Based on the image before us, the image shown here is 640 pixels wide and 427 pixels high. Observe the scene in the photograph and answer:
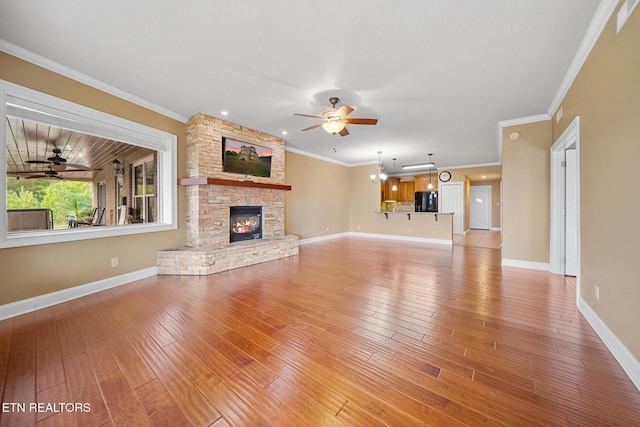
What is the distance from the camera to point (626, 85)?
5.72ft

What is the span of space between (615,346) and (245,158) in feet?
17.8

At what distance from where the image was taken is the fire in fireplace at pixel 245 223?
4879 millimetres

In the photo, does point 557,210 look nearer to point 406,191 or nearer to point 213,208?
point 213,208

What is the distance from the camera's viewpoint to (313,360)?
5.80ft

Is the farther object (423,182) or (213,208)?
(423,182)

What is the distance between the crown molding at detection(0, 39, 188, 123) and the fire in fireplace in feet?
7.13

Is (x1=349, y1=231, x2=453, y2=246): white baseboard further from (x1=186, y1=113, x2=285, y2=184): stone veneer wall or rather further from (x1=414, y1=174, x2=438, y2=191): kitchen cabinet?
(x1=186, y1=113, x2=285, y2=184): stone veneer wall

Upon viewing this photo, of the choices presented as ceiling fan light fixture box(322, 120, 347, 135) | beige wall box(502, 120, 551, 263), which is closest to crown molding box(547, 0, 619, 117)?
beige wall box(502, 120, 551, 263)

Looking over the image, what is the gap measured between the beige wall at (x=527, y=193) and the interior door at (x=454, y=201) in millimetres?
5099

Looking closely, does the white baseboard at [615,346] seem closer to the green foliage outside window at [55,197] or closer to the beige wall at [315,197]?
the beige wall at [315,197]

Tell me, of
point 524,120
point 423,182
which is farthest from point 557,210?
point 423,182

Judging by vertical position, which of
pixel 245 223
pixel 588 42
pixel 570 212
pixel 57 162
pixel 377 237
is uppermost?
pixel 588 42

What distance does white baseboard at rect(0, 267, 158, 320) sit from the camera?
2456mm

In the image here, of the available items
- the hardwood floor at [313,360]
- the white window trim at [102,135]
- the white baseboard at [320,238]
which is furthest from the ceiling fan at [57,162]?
the white baseboard at [320,238]
